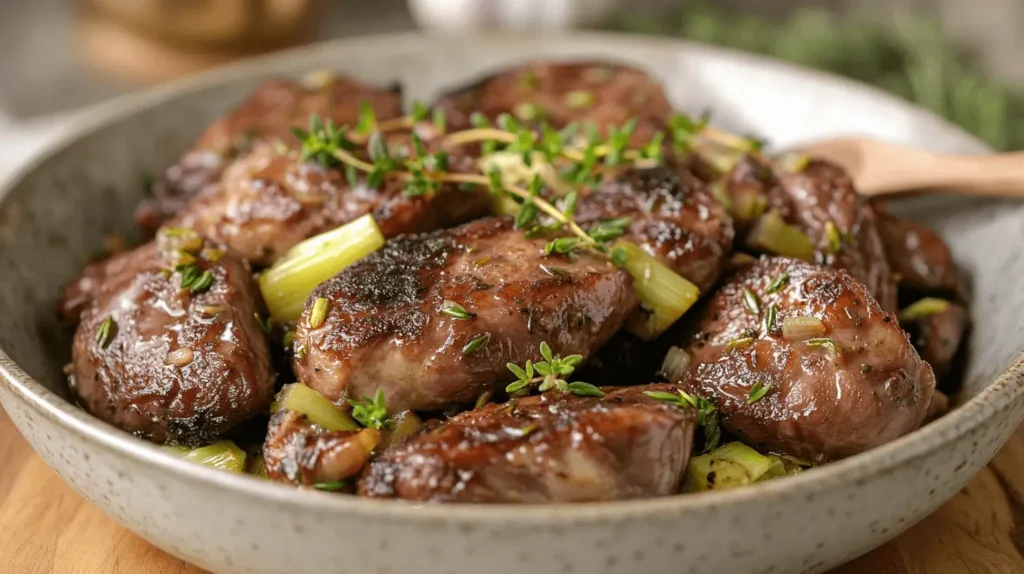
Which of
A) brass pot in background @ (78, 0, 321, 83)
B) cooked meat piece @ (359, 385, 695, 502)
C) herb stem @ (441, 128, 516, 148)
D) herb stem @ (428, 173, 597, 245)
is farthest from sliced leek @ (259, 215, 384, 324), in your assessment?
brass pot in background @ (78, 0, 321, 83)

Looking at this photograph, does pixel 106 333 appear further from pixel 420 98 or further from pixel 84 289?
pixel 420 98

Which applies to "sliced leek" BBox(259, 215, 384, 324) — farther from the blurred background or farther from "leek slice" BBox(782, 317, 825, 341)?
the blurred background

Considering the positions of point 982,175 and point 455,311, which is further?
point 982,175

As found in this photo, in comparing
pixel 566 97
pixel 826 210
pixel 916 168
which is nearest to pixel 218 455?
pixel 826 210

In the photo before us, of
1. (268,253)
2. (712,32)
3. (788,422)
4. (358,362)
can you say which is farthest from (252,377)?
(712,32)

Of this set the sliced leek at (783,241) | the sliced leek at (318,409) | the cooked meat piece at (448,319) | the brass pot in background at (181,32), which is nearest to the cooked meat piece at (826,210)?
the sliced leek at (783,241)
